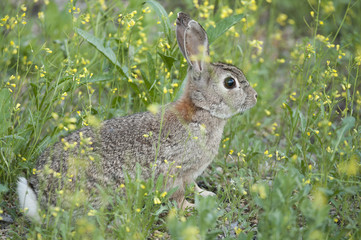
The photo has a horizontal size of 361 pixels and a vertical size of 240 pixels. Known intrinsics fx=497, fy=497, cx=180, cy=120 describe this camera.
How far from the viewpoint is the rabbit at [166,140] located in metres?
4.73

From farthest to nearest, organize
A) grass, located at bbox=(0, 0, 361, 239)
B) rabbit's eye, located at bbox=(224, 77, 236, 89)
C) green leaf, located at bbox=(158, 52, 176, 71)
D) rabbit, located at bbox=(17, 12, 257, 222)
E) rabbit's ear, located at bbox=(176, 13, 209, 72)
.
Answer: green leaf, located at bbox=(158, 52, 176, 71), rabbit's eye, located at bbox=(224, 77, 236, 89), rabbit's ear, located at bbox=(176, 13, 209, 72), rabbit, located at bbox=(17, 12, 257, 222), grass, located at bbox=(0, 0, 361, 239)

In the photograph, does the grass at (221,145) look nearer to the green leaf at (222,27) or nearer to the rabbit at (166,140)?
the green leaf at (222,27)

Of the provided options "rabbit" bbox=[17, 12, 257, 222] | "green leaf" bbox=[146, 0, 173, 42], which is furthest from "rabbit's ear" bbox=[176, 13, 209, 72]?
"green leaf" bbox=[146, 0, 173, 42]

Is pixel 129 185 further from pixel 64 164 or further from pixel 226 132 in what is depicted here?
pixel 226 132

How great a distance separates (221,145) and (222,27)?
4.81 feet

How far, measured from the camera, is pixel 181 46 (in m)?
5.55

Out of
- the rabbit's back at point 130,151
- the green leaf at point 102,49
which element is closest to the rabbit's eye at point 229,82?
the rabbit's back at point 130,151

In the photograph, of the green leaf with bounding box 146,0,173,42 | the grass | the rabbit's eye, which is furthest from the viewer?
the green leaf with bounding box 146,0,173,42

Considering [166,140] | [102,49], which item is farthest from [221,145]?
[102,49]

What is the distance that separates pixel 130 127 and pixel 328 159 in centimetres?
200

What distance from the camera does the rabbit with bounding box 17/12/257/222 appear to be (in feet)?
15.5

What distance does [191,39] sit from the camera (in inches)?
218

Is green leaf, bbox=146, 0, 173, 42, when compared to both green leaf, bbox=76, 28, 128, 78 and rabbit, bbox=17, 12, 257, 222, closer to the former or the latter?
rabbit, bbox=17, 12, 257, 222

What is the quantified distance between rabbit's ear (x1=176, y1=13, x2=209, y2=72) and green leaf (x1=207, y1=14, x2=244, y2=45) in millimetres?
503
